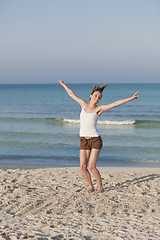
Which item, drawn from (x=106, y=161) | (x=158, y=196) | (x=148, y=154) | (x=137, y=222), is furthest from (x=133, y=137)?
(x=137, y=222)

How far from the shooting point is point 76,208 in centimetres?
542

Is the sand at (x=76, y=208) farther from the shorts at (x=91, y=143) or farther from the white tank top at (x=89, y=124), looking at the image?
the white tank top at (x=89, y=124)

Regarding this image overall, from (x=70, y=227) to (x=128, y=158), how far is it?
7.70 meters

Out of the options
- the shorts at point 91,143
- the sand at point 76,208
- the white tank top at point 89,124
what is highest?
the white tank top at point 89,124

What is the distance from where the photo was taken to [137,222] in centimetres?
483

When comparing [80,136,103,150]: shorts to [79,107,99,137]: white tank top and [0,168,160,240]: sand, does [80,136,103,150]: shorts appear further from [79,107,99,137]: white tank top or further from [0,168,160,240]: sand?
[0,168,160,240]: sand

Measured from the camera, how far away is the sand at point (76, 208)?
4.32 metres

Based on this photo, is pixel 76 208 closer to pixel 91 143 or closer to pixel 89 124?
pixel 91 143

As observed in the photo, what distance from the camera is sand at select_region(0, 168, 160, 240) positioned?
4324 mm

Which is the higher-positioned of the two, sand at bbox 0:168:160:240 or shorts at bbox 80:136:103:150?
shorts at bbox 80:136:103:150

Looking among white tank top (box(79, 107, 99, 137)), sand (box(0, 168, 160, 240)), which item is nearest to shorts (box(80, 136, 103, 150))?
white tank top (box(79, 107, 99, 137))

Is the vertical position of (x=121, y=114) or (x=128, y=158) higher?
(x=121, y=114)

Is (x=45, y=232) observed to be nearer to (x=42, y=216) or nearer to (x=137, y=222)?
(x=42, y=216)

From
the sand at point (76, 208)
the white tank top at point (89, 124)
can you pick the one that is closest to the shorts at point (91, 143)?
the white tank top at point (89, 124)
